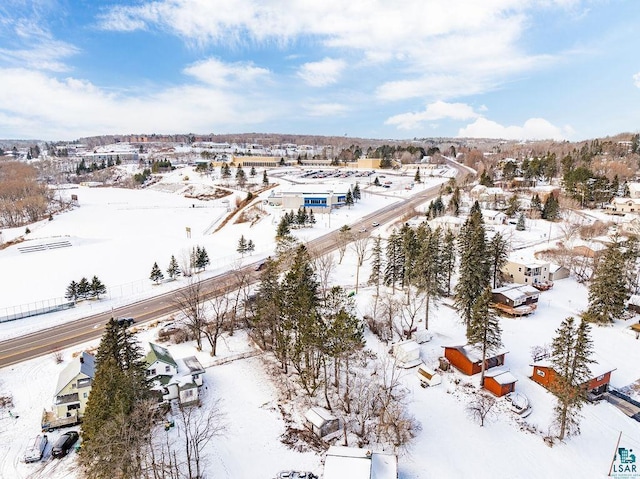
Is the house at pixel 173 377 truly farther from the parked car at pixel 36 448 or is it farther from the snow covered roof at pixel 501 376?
the snow covered roof at pixel 501 376

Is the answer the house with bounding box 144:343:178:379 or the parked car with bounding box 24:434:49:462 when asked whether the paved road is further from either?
the parked car with bounding box 24:434:49:462

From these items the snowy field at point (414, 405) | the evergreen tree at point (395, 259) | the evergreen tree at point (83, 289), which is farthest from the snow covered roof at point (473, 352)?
the evergreen tree at point (83, 289)

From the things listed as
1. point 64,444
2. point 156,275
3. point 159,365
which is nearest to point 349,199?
point 156,275

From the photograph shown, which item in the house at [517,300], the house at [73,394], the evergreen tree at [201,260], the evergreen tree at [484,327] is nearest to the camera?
the house at [73,394]

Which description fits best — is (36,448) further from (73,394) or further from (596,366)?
(596,366)

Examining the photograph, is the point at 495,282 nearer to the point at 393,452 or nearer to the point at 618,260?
the point at 618,260

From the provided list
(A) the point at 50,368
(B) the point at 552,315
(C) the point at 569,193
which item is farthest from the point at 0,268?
(C) the point at 569,193
